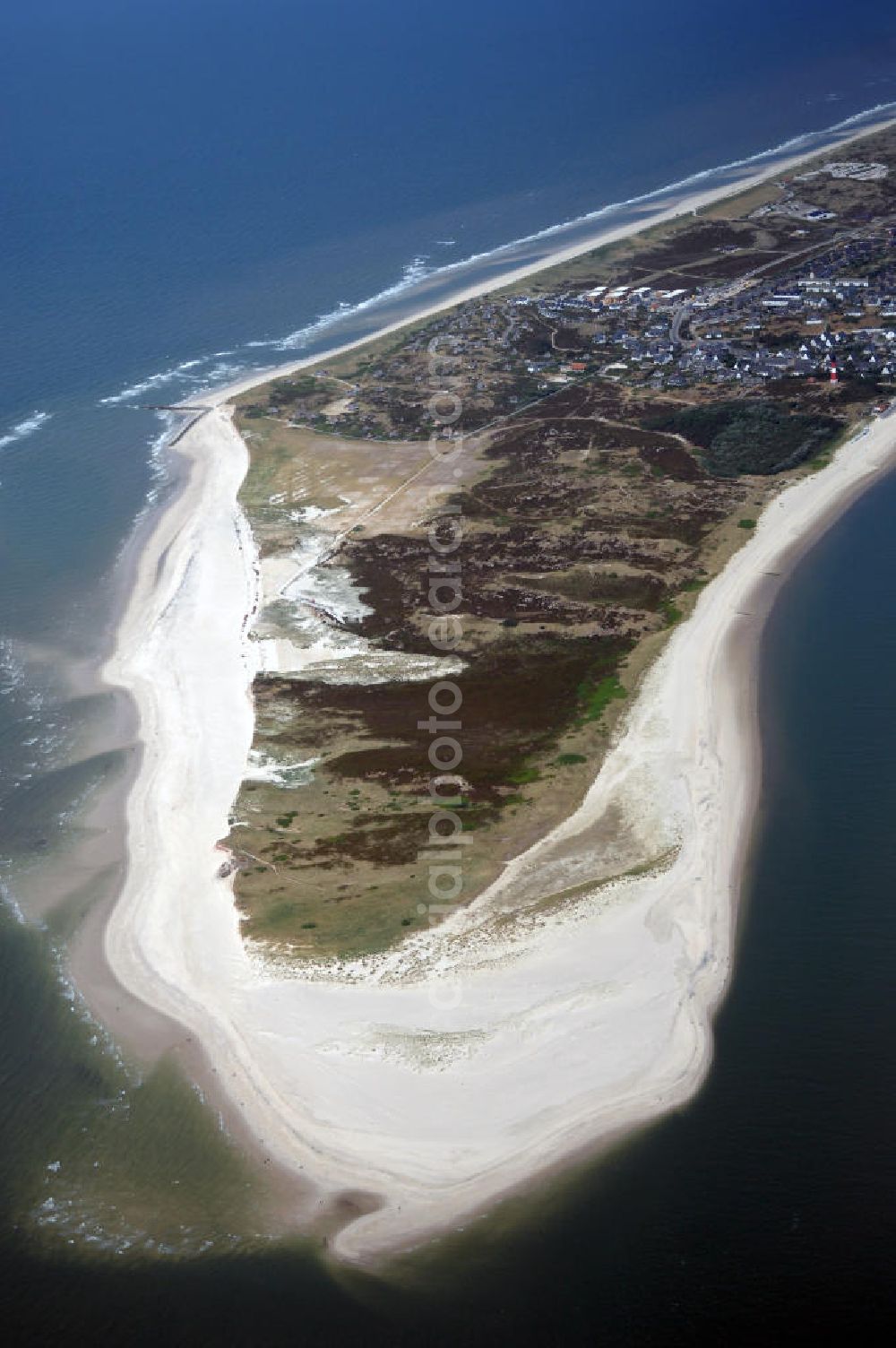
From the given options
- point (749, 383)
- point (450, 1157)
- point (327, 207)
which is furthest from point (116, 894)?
point (327, 207)

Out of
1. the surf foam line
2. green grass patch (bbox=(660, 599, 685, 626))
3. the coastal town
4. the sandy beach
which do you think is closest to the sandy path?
the sandy beach

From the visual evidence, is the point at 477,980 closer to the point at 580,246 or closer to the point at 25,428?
the point at 25,428

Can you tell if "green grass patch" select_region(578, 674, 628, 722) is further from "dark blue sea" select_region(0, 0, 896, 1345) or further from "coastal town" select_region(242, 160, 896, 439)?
"coastal town" select_region(242, 160, 896, 439)

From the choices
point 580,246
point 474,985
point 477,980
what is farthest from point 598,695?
point 580,246

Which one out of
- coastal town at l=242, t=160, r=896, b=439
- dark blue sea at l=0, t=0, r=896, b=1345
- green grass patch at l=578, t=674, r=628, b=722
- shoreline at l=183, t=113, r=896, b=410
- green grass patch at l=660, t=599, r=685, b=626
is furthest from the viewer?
Answer: shoreline at l=183, t=113, r=896, b=410

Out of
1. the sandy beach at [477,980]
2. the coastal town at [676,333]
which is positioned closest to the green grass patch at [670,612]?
the sandy beach at [477,980]

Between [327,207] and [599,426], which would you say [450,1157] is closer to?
[599,426]

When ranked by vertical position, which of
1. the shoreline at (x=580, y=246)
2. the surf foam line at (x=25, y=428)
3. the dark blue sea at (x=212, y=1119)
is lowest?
the dark blue sea at (x=212, y=1119)

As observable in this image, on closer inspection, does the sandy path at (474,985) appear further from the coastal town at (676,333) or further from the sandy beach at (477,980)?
the coastal town at (676,333)
